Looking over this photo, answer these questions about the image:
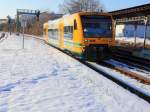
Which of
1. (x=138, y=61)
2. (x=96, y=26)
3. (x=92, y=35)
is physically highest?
(x=96, y=26)

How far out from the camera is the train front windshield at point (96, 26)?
1908cm

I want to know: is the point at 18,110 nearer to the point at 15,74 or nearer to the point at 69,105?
the point at 69,105

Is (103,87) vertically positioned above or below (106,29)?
below

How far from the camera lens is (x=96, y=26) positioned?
1928cm

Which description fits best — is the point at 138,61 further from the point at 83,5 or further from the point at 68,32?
the point at 83,5

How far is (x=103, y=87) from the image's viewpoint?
11.0 meters

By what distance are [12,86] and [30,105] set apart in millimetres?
2555

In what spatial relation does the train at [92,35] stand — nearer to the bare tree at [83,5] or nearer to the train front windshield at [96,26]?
the train front windshield at [96,26]

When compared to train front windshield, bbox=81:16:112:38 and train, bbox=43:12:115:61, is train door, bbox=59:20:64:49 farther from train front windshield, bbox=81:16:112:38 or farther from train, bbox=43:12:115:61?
train front windshield, bbox=81:16:112:38

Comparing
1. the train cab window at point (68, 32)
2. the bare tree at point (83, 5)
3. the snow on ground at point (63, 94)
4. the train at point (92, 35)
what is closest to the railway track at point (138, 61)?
the train at point (92, 35)

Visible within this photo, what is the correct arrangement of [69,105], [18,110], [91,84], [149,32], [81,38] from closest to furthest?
[18,110] < [69,105] < [91,84] < [81,38] < [149,32]

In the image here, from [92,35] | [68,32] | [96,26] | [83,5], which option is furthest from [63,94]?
[83,5]

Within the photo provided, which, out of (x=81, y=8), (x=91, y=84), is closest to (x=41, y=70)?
(x=91, y=84)

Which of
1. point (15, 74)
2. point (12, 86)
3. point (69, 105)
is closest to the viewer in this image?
point (69, 105)
